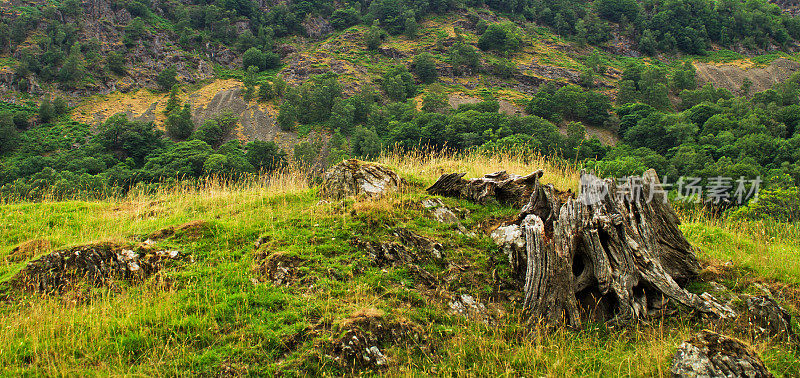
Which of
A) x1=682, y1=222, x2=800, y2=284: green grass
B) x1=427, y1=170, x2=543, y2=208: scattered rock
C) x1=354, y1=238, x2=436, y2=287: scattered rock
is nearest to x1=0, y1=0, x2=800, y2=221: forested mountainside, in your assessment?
x1=682, y1=222, x2=800, y2=284: green grass

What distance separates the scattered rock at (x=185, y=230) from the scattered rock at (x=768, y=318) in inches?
327

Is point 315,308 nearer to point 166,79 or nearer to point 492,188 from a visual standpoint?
point 492,188

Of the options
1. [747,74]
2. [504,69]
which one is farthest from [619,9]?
[504,69]

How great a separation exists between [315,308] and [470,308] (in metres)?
2.17

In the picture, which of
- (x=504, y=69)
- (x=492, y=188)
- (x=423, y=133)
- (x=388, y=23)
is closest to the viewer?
(x=492, y=188)

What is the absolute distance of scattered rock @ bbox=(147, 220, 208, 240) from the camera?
287 inches

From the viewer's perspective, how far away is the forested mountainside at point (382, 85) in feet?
178

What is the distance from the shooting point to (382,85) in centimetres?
9138

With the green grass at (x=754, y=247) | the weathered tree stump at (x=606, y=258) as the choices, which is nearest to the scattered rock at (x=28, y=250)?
the weathered tree stump at (x=606, y=258)

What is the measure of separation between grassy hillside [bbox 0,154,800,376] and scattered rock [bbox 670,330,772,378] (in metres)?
0.29

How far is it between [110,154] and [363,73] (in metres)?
53.3

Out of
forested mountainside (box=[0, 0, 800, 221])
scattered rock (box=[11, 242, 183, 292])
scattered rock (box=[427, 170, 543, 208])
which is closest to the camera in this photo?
scattered rock (box=[11, 242, 183, 292])

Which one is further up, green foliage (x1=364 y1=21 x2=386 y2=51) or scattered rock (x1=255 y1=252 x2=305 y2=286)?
green foliage (x1=364 y1=21 x2=386 y2=51)

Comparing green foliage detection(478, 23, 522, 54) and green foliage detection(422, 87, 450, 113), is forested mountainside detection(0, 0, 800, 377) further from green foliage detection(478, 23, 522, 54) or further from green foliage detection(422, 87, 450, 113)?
green foliage detection(478, 23, 522, 54)
